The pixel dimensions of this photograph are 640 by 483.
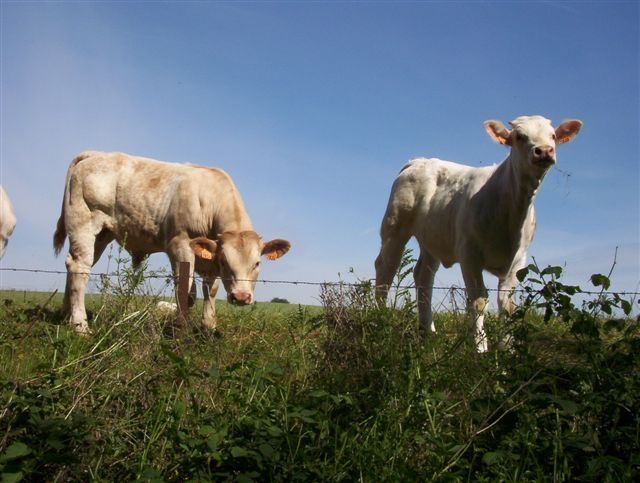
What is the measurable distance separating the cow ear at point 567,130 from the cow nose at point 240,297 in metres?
3.99

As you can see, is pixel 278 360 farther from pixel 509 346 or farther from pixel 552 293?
pixel 552 293

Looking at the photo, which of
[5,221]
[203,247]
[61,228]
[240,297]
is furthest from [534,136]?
[5,221]

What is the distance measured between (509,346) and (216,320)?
510 centimetres

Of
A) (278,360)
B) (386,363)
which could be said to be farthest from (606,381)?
(278,360)

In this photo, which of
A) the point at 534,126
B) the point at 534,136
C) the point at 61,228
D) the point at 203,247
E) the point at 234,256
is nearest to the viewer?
the point at 534,136

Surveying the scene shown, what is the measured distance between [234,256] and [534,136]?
3.77m

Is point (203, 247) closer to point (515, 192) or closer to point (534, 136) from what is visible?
point (515, 192)

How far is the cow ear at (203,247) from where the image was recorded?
29.7 ft

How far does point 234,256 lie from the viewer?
8.98 meters

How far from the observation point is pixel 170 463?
150 inches

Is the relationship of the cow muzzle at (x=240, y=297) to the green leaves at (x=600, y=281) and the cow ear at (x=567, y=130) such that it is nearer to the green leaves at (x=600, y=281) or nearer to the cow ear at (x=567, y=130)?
the cow ear at (x=567, y=130)

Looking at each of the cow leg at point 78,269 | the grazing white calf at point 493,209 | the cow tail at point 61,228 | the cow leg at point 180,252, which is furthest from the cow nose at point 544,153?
the cow tail at point 61,228

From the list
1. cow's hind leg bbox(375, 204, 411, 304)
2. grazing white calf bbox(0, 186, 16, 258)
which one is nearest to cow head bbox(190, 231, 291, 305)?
cow's hind leg bbox(375, 204, 411, 304)

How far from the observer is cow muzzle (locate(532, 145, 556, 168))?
7352 mm
